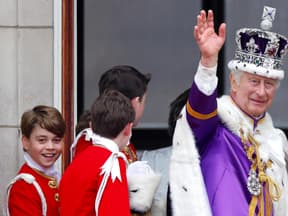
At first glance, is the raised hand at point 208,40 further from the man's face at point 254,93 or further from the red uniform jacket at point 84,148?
the red uniform jacket at point 84,148

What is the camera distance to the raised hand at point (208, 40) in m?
3.74

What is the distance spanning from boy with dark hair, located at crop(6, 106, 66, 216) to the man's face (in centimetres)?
74

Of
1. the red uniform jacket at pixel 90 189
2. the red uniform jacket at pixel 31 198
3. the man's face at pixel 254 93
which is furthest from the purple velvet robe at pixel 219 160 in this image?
the red uniform jacket at pixel 31 198

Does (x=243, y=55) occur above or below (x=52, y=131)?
above

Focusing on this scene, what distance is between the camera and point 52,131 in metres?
4.18

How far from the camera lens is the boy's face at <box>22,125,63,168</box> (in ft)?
13.7

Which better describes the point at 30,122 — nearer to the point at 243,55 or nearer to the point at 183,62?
the point at 243,55

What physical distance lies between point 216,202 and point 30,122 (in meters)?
0.84

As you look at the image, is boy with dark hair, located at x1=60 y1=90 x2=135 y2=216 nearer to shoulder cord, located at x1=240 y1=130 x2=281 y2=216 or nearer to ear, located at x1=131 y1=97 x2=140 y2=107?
ear, located at x1=131 y1=97 x2=140 y2=107

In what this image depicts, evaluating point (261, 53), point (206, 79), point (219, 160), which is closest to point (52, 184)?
point (219, 160)

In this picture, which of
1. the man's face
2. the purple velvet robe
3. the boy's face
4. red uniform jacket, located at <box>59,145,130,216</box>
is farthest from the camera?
the boy's face

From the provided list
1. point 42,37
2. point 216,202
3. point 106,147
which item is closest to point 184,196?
point 216,202

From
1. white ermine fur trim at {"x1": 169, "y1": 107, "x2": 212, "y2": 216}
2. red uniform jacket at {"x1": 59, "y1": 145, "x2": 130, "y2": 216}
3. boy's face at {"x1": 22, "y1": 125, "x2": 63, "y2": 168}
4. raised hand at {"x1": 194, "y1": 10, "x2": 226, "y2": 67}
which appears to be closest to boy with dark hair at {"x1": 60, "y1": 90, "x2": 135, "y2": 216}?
red uniform jacket at {"x1": 59, "y1": 145, "x2": 130, "y2": 216}

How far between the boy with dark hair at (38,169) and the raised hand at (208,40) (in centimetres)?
76
